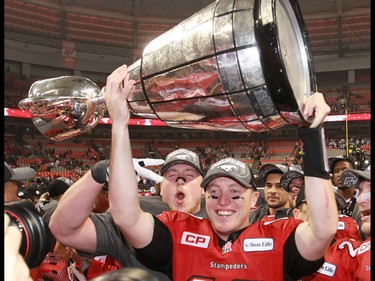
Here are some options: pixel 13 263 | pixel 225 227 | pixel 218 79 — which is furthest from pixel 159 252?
pixel 13 263

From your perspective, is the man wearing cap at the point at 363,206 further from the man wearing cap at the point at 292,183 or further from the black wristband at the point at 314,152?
the man wearing cap at the point at 292,183

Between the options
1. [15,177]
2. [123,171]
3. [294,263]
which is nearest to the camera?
[123,171]

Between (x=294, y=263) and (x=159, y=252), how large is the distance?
0.50 m

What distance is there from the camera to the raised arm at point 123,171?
1.43 m

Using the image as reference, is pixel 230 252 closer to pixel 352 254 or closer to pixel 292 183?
pixel 352 254

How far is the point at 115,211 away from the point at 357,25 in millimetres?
20084

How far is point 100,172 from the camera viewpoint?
5.91 ft

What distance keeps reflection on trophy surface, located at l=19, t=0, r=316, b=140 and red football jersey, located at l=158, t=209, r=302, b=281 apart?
0.65 meters

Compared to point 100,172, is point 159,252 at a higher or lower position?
lower

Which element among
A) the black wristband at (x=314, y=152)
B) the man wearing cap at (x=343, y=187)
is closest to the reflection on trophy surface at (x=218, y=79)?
the black wristband at (x=314, y=152)

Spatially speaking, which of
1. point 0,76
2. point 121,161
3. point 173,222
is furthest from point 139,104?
point 173,222

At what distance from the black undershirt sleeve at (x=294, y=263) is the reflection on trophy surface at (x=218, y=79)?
62cm

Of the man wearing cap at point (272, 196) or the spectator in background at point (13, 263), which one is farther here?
the man wearing cap at point (272, 196)

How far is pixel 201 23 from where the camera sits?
127cm
